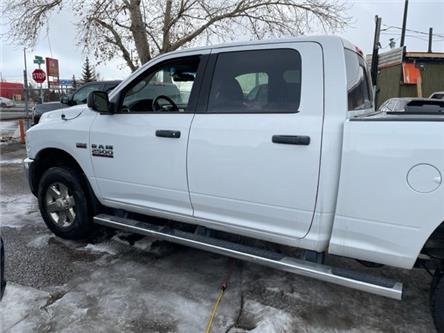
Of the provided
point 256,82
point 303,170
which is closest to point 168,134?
point 256,82

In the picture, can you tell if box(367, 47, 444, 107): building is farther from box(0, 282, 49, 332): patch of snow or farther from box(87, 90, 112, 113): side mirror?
box(0, 282, 49, 332): patch of snow

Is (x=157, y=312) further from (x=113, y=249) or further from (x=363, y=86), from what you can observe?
(x=363, y=86)

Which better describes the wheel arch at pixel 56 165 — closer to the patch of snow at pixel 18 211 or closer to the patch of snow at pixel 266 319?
the patch of snow at pixel 18 211

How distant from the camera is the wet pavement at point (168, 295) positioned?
9.17ft

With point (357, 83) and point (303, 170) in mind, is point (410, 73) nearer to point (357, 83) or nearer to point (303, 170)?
point (357, 83)

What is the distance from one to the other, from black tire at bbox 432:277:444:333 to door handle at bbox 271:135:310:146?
1.24 meters

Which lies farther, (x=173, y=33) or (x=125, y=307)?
(x=173, y=33)

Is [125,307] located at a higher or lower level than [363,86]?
lower

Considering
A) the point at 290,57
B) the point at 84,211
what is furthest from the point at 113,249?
the point at 290,57

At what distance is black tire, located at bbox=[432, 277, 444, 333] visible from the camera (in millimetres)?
2430

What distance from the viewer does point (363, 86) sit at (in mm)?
3238

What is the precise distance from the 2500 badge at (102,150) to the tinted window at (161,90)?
39 centimetres

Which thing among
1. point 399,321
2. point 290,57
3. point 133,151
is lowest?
point 399,321

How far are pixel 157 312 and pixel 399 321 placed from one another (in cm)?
185
